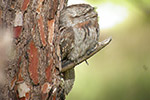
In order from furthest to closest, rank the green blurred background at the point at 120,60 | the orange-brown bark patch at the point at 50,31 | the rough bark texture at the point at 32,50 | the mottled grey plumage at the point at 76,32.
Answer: the green blurred background at the point at 120,60
the mottled grey plumage at the point at 76,32
the orange-brown bark patch at the point at 50,31
the rough bark texture at the point at 32,50

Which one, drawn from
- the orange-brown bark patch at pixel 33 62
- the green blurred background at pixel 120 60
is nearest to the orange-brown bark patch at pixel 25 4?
the orange-brown bark patch at pixel 33 62

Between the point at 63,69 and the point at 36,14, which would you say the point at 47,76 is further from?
the point at 36,14

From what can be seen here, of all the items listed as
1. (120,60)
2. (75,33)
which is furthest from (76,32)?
(120,60)

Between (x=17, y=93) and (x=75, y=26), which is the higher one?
Answer: (x=75, y=26)

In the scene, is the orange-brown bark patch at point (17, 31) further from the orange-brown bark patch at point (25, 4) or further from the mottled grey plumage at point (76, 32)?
the mottled grey plumage at point (76, 32)

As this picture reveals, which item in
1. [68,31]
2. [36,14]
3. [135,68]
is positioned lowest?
[135,68]

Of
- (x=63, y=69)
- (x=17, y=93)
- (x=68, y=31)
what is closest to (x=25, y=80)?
(x=17, y=93)
